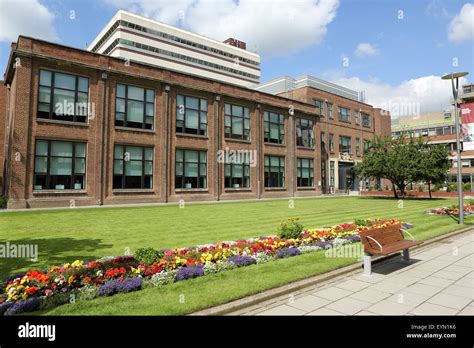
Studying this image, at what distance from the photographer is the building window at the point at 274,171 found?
37.1 meters

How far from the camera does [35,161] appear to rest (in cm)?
2186

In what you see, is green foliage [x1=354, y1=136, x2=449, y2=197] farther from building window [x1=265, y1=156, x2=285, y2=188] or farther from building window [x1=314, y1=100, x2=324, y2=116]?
building window [x1=314, y1=100, x2=324, y2=116]

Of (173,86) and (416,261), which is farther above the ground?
(173,86)

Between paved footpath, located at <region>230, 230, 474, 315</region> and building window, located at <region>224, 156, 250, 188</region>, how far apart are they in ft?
82.6

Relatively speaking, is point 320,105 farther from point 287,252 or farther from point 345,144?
point 287,252

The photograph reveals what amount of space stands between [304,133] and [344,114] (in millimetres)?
13593

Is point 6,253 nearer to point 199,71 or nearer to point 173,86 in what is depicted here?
point 173,86

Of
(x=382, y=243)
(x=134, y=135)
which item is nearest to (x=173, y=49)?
(x=134, y=135)

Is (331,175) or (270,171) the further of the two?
(331,175)

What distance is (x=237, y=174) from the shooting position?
1335 inches

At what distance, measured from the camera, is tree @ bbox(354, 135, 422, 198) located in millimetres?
33375
